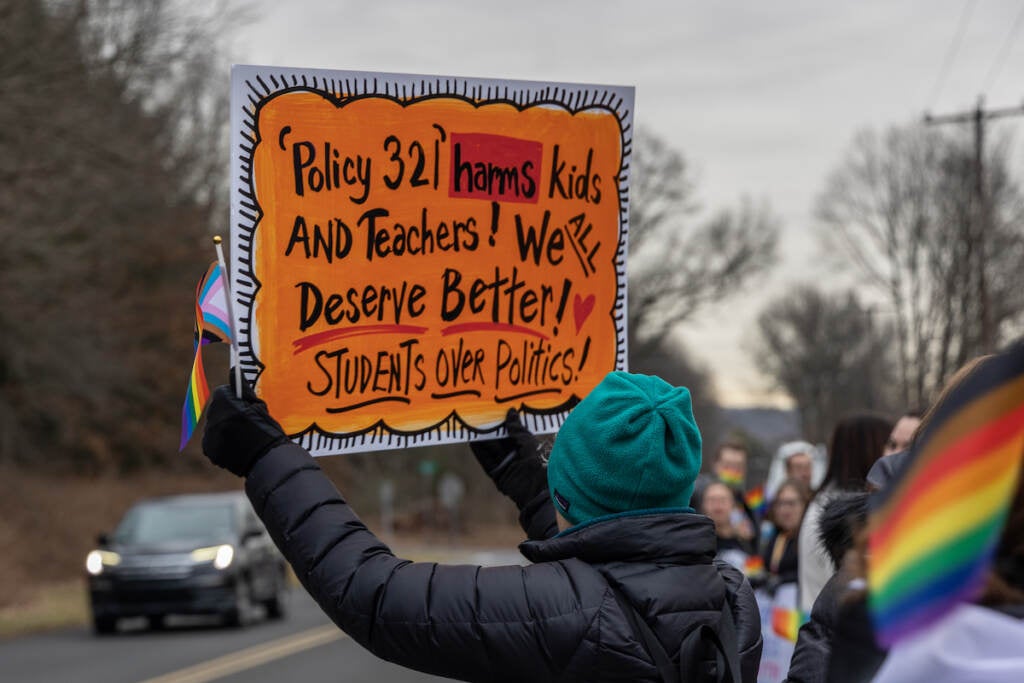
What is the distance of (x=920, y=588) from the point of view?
1372mm

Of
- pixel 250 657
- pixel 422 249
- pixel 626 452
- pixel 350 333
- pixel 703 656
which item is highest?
pixel 422 249

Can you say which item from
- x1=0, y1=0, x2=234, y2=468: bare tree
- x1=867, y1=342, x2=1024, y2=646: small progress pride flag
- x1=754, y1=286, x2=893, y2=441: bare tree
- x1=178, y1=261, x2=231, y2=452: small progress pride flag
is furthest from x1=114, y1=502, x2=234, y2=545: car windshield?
→ x1=754, y1=286, x2=893, y2=441: bare tree

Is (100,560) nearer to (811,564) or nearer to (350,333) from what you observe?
(811,564)

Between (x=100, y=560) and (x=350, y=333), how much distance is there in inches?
598

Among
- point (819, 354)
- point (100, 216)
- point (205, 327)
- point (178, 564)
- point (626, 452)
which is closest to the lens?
point (626, 452)

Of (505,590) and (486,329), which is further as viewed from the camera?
(486,329)

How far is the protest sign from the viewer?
3145 millimetres

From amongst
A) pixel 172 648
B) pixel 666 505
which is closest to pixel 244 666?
pixel 172 648

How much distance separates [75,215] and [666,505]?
73.8 ft

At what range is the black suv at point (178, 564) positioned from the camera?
685 inches

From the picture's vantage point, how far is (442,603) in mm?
2369

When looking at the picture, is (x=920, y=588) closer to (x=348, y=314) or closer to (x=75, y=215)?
(x=348, y=314)

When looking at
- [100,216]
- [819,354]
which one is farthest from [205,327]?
[819,354]

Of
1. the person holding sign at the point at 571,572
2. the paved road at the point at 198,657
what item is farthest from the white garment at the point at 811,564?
the paved road at the point at 198,657
